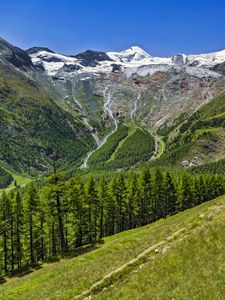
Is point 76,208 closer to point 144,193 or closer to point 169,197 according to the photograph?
point 144,193

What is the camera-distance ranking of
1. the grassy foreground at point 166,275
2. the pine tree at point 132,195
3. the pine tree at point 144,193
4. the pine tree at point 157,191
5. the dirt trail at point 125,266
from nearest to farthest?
the grassy foreground at point 166,275 → the dirt trail at point 125,266 → the pine tree at point 132,195 → the pine tree at point 144,193 → the pine tree at point 157,191

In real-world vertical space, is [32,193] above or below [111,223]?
above

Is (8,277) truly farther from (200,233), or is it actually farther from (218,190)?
(218,190)

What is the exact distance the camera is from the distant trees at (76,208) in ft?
201

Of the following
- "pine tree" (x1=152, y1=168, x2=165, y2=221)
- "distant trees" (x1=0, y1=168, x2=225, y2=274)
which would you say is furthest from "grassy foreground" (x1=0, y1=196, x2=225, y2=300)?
"pine tree" (x1=152, y1=168, x2=165, y2=221)

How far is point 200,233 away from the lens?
1045 inches

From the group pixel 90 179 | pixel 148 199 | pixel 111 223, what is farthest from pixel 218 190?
pixel 90 179

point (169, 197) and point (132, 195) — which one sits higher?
point (132, 195)

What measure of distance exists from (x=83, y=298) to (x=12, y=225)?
44.2m

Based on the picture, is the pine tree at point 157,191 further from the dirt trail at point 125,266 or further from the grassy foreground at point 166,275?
the grassy foreground at point 166,275

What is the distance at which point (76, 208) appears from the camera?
68312mm

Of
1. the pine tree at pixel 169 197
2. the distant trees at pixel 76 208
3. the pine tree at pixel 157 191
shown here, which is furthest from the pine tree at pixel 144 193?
the pine tree at pixel 169 197

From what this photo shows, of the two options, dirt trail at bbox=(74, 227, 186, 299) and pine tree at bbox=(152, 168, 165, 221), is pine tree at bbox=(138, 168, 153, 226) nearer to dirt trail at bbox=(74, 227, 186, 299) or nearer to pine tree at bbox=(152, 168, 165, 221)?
pine tree at bbox=(152, 168, 165, 221)

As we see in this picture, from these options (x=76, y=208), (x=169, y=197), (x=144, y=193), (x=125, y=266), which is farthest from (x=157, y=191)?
(x=125, y=266)
